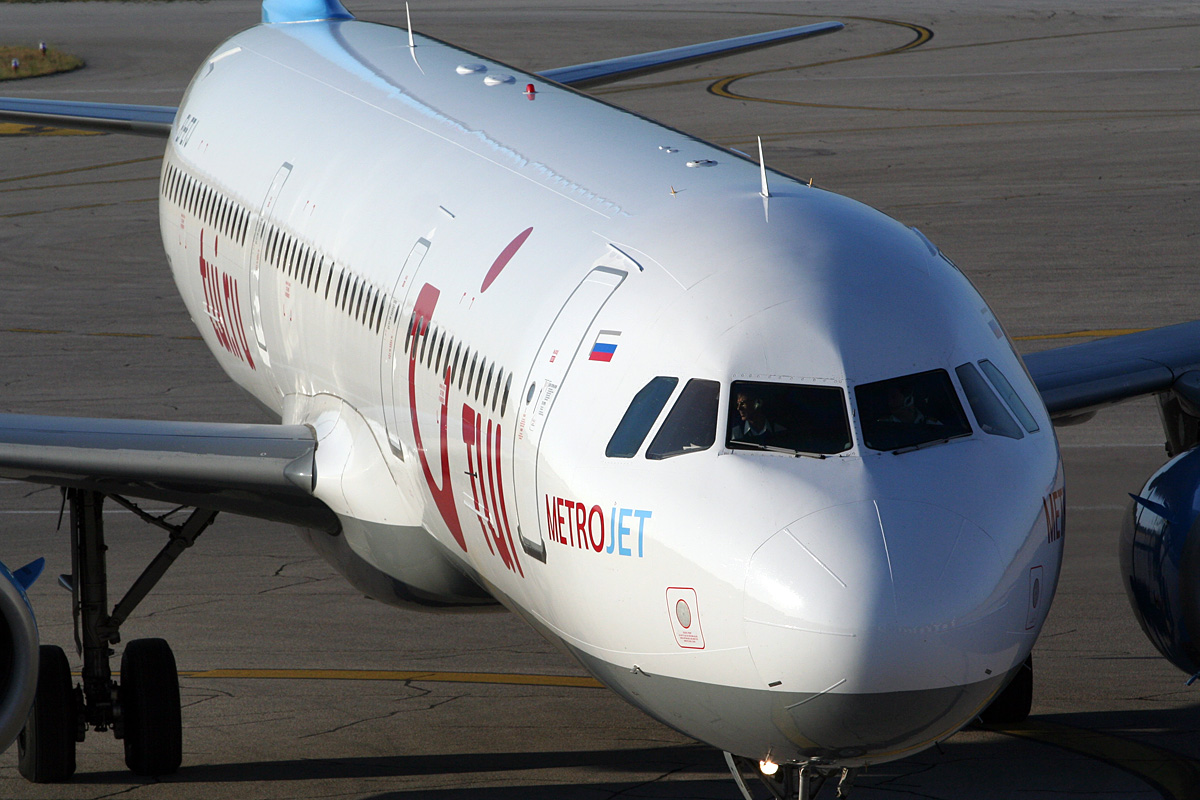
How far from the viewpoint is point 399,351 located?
38.7 ft

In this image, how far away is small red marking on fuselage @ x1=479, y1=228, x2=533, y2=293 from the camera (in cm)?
1070

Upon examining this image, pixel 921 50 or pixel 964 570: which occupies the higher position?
pixel 964 570

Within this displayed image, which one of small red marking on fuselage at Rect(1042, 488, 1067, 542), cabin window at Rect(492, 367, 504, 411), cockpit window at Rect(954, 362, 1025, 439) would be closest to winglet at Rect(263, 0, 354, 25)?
cabin window at Rect(492, 367, 504, 411)

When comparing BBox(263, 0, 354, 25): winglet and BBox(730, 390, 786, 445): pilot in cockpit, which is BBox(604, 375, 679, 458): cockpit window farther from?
BBox(263, 0, 354, 25): winglet

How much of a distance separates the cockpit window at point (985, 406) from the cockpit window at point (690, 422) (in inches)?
53.5

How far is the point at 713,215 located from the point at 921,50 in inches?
2133

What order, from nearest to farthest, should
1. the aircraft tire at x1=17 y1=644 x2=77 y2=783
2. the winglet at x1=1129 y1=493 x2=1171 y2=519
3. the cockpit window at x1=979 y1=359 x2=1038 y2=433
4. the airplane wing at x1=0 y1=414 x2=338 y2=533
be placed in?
the cockpit window at x1=979 y1=359 x2=1038 y2=433 → the winglet at x1=1129 y1=493 x2=1171 y2=519 → the airplane wing at x1=0 y1=414 x2=338 y2=533 → the aircraft tire at x1=17 y1=644 x2=77 y2=783

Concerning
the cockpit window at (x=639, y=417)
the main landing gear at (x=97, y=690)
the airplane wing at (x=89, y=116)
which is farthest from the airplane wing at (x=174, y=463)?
the airplane wing at (x=89, y=116)

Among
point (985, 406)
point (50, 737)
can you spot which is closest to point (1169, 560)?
point (985, 406)

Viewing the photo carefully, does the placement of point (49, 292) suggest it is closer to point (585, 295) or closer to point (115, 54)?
point (585, 295)

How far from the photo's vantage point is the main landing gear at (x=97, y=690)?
1296cm

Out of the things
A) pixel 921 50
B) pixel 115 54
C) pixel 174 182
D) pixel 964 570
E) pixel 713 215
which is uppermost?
pixel 713 215

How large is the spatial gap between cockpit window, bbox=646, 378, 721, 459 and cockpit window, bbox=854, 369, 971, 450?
74 cm

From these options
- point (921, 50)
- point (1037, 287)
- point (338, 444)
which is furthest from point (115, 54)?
point (338, 444)
